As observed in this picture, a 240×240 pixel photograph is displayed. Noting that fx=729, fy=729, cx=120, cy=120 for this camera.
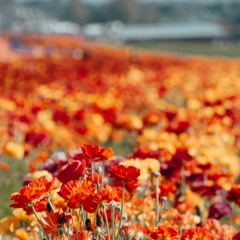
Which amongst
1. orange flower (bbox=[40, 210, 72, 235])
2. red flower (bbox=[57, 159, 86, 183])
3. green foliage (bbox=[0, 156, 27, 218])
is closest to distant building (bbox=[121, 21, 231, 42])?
green foliage (bbox=[0, 156, 27, 218])

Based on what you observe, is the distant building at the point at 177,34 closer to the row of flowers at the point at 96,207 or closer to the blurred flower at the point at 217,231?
the row of flowers at the point at 96,207

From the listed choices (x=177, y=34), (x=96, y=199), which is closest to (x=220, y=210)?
(x=96, y=199)

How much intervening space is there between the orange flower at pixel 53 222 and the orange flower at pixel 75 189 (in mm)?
89

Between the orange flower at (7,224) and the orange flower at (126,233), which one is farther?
the orange flower at (7,224)

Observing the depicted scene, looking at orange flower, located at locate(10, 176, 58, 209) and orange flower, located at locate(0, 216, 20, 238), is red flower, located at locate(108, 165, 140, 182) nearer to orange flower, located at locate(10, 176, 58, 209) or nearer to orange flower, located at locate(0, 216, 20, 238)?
orange flower, located at locate(10, 176, 58, 209)

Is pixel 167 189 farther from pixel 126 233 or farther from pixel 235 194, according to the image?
pixel 126 233

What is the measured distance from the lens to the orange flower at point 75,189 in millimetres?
2100

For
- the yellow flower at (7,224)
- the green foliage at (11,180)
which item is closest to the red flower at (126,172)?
the yellow flower at (7,224)

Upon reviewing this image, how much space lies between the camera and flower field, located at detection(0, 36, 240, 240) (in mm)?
2219

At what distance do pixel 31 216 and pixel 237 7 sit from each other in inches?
5865

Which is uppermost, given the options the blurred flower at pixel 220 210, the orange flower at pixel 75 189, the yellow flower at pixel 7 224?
the orange flower at pixel 75 189

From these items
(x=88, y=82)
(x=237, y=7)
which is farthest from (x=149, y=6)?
(x=88, y=82)

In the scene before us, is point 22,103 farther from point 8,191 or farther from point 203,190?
point 203,190

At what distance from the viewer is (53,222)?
2.16 meters
